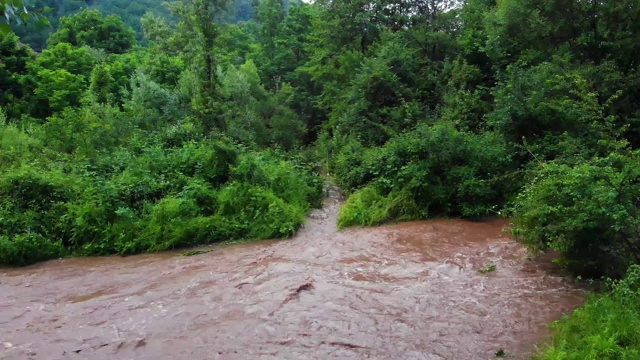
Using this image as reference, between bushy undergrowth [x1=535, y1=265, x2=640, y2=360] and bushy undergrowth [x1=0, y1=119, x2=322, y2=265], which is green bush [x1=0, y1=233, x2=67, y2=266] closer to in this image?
bushy undergrowth [x1=0, y1=119, x2=322, y2=265]

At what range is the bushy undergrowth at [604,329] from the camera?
15.8 ft

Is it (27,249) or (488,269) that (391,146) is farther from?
(27,249)

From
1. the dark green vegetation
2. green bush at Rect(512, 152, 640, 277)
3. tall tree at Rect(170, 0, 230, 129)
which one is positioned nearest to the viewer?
green bush at Rect(512, 152, 640, 277)

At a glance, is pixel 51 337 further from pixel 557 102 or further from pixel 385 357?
pixel 557 102

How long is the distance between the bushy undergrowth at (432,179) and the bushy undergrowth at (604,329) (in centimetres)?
534

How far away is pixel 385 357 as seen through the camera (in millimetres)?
5305

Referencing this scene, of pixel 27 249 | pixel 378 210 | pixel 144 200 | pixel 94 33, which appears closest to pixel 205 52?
pixel 144 200

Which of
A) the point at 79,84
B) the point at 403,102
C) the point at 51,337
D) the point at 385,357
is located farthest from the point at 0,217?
the point at 79,84

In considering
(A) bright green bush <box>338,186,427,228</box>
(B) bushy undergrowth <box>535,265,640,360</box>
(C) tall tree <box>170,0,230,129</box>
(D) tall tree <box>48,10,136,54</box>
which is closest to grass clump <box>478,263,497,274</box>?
(B) bushy undergrowth <box>535,265,640,360</box>

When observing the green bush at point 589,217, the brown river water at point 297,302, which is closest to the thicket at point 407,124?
the green bush at point 589,217

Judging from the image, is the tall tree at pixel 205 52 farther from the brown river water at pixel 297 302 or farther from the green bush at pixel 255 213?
the brown river water at pixel 297 302

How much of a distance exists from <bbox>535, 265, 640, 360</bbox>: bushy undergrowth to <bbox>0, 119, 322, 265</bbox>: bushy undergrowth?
6066 mm

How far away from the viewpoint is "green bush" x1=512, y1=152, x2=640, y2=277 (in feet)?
21.1

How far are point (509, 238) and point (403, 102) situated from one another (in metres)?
7.61
